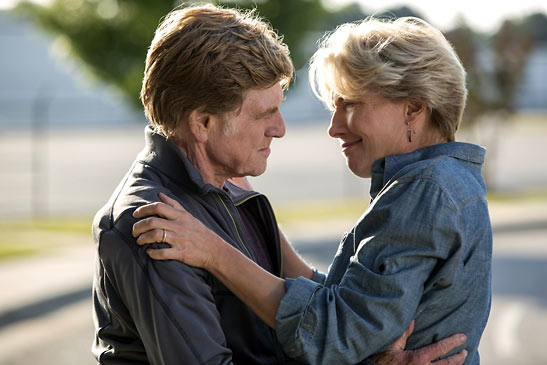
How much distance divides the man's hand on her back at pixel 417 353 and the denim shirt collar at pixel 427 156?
454 millimetres

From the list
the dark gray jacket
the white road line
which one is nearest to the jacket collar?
the dark gray jacket

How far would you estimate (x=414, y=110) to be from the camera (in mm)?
2518

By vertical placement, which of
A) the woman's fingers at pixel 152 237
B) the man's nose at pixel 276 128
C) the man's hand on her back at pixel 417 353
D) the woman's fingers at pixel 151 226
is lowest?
the man's hand on her back at pixel 417 353

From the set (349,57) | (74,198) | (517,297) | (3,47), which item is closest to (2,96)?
(3,47)

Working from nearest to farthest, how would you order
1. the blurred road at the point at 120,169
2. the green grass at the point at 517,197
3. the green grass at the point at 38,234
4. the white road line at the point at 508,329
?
the white road line at the point at 508,329 < the green grass at the point at 38,234 < the green grass at the point at 517,197 < the blurred road at the point at 120,169

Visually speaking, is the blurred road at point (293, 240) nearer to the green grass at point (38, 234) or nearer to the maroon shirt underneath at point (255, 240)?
the green grass at point (38, 234)

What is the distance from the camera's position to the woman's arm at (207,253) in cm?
225

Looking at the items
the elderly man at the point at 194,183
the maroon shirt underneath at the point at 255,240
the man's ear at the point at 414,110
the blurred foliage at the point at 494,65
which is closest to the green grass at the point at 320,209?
the blurred foliage at the point at 494,65

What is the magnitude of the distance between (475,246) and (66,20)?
1243cm

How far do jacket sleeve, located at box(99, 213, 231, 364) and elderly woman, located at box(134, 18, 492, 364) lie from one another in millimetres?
49

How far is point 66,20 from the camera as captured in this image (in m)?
13.8

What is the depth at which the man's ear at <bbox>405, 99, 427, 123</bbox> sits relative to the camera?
2.50 m

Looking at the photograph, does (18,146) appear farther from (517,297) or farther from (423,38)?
(423,38)

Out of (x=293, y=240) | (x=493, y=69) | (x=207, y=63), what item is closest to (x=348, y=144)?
(x=207, y=63)
